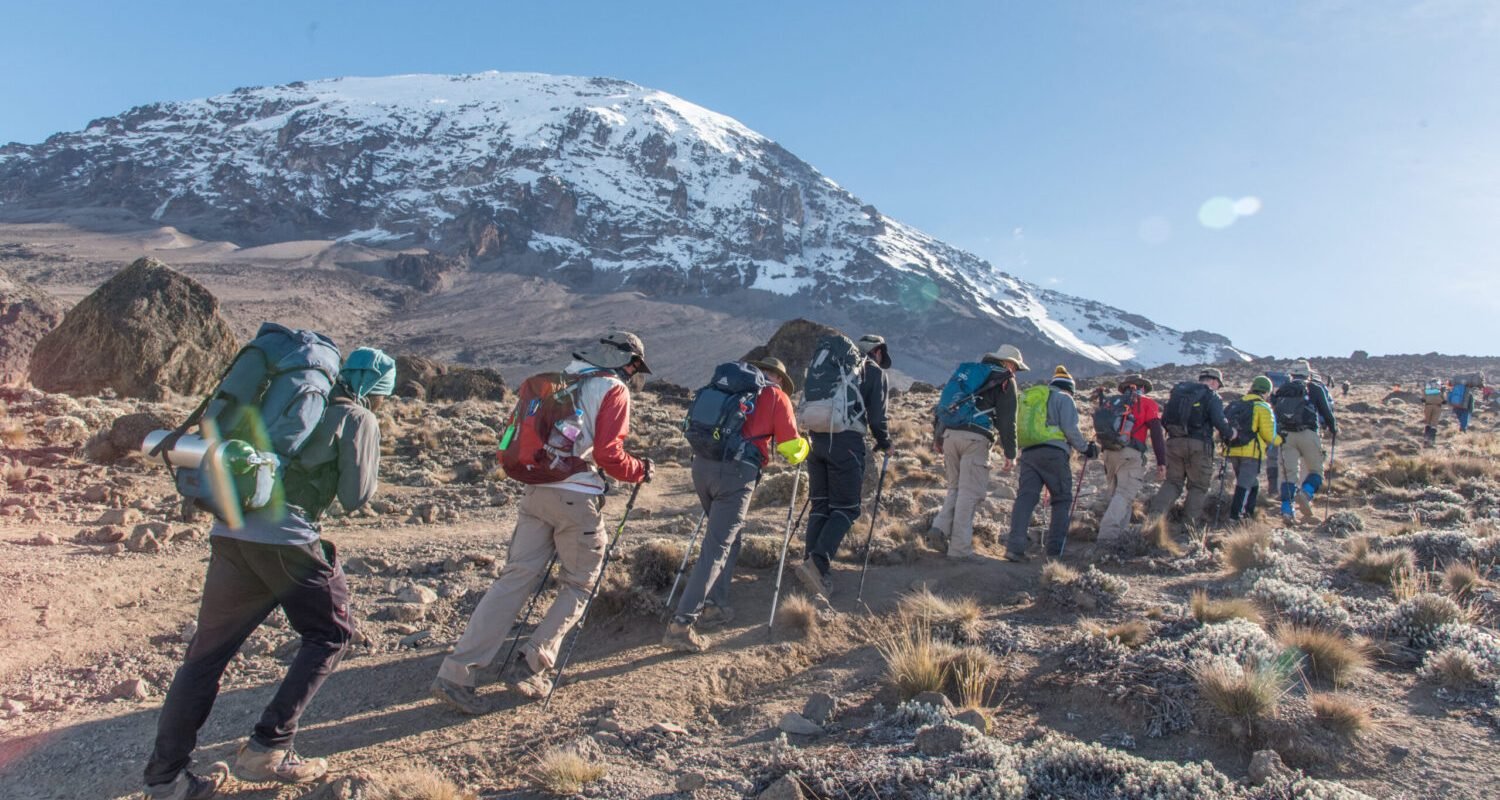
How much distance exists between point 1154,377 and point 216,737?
47771mm

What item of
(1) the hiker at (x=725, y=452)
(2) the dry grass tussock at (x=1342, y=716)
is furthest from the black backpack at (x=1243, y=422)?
(1) the hiker at (x=725, y=452)

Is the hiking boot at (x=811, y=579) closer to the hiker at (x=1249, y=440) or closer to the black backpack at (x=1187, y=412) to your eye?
the black backpack at (x=1187, y=412)

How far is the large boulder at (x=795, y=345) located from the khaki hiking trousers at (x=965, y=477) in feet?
66.9

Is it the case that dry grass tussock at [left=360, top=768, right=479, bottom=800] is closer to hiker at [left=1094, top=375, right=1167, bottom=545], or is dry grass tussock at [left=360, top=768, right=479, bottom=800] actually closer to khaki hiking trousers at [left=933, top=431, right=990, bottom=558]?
→ khaki hiking trousers at [left=933, top=431, right=990, bottom=558]

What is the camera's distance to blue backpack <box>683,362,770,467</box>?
4.95m

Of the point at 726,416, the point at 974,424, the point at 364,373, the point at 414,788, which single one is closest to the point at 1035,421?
the point at 974,424

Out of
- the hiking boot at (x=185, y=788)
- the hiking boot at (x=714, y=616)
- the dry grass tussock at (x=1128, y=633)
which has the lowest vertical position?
the hiking boot at (x=185, y=788)

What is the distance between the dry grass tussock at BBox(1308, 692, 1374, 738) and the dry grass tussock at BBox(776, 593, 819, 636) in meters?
2.66

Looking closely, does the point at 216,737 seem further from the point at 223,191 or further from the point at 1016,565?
the point at 223,191

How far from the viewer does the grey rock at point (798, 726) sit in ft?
13.2

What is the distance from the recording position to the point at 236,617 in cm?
336

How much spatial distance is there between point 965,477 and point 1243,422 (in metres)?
4.11

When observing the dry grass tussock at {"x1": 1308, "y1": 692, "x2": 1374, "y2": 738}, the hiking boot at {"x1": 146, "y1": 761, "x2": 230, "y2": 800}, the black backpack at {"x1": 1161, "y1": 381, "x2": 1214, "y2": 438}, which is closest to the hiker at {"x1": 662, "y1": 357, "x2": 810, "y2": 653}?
the hiking boot at {"x1": 146, "y1": 761, "x2": 230, "y2": 800}

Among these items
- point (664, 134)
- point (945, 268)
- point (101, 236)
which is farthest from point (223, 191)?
point (945, 268)
